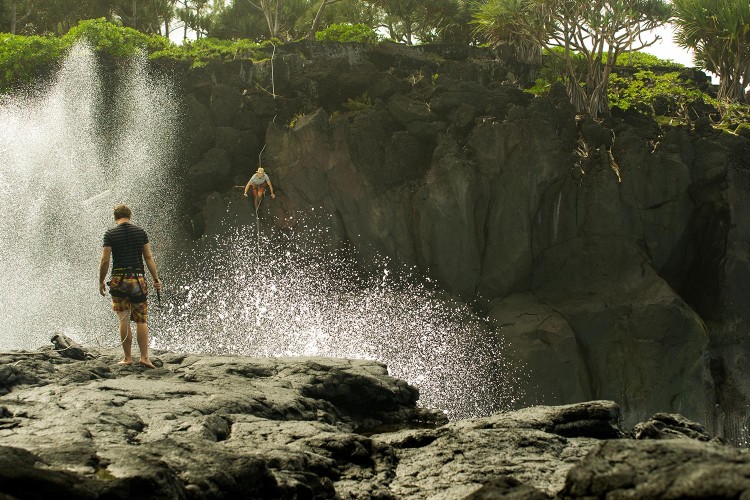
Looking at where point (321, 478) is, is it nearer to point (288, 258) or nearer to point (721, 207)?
point (288, 258)

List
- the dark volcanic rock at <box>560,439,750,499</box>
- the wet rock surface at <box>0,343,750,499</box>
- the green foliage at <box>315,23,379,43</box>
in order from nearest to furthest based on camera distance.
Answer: the dark volcanic rock at <box>560,439,750,499</box>
the wet rock surface at <box>0,343,750,499</box>
the green foliage at <box>315,23,379,43</box>

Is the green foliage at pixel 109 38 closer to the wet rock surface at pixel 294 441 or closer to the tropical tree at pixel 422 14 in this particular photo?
the tropical tree at pixel 422 14

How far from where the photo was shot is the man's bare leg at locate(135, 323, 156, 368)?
11.1m

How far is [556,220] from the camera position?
23859 mm

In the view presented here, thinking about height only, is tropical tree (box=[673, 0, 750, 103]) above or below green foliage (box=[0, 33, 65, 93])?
above

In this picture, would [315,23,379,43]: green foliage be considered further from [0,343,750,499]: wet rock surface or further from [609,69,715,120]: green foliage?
[0,343,750,499]: wet rock surface

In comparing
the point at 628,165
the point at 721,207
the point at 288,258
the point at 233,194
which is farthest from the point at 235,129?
the point at 721,207

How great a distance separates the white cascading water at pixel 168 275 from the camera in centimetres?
2205

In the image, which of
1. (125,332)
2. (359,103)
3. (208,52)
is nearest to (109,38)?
(208,52)

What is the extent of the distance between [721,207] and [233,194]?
495 inches

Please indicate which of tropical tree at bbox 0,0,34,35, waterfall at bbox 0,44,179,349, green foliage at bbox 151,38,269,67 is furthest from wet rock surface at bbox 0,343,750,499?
tropical tree at bbox 0,0,34,35

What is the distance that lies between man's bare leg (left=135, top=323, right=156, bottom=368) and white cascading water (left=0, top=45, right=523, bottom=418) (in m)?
8.64

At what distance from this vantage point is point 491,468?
25.6ft

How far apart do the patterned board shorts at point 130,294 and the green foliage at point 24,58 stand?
18.6 m
